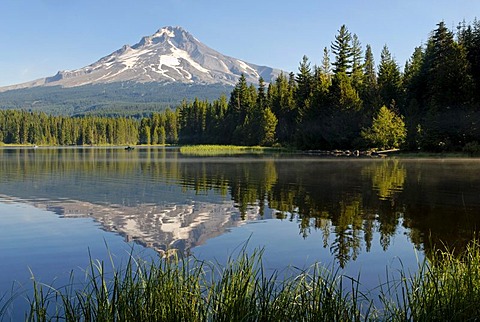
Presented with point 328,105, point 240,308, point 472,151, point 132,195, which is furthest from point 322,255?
point 328,105

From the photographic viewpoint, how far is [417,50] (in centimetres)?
11206

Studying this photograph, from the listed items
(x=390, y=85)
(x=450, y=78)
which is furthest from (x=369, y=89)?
(x=450, y=78)

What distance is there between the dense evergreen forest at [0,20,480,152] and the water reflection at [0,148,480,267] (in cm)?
3215

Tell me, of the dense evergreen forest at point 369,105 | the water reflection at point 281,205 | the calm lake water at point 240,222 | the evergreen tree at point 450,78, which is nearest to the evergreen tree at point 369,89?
the dense evergreen forest at point 369,105

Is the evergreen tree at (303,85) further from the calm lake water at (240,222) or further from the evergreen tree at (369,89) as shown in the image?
the calm lake water at (240,222)

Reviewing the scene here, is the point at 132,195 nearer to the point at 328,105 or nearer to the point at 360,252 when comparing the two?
the point at 360,252

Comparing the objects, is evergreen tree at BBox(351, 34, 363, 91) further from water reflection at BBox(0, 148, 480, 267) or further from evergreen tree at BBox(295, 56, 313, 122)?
water reflection at BBox(0, 148, 480, 267)

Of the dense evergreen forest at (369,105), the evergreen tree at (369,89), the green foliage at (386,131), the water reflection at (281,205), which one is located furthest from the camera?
the evergreen tree at (369,89)

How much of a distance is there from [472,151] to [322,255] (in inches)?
2192

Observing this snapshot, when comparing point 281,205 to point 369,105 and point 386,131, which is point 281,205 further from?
point 369,105

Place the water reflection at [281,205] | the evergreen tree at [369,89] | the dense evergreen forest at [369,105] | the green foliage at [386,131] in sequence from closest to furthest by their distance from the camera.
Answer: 1. the water reflection at [281,205]
2. the dense evergreen forest at [369,105]
3. the green foliage at [386,131]
4. the evergreen tree at [369,89]

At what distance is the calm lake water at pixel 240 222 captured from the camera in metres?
12.5

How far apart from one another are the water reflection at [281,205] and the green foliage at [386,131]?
38.7 m

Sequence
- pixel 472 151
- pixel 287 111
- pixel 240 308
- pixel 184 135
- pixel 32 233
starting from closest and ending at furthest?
pixel 240 308
pixel 32 233
pixel 472 151
pixel 287 111
pixel 184 135
